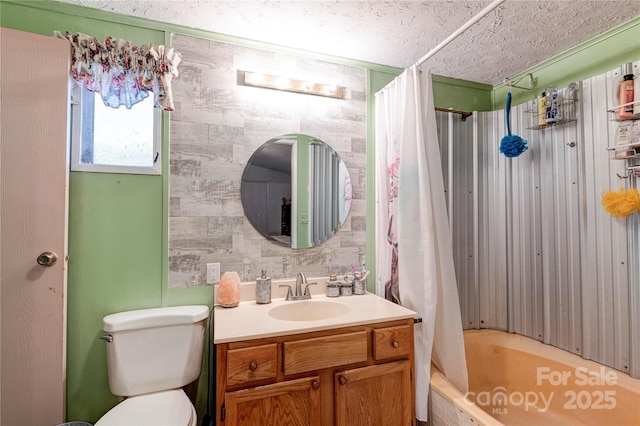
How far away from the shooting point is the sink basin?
5.51 ft

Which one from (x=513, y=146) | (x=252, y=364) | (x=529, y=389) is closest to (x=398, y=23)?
(x=513, y=146)

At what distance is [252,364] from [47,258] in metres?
1.02

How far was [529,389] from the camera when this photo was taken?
6.22 ft

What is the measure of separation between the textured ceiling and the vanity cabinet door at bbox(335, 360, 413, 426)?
174 cm

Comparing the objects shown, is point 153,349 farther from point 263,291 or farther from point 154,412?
point 263,291

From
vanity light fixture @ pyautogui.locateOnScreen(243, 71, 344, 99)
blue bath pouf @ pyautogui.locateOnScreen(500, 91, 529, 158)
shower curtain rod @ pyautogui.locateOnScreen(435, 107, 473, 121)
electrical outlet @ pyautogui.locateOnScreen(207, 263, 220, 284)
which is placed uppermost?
vanity light fixture @ pyautogui.locateOnScreen(243, 71, 344, 99)

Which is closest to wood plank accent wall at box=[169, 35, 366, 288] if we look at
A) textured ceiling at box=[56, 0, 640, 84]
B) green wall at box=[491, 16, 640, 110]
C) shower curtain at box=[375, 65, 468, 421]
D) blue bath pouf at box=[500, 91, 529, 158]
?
textured ceiling at box=[56, 0, 640, 84]

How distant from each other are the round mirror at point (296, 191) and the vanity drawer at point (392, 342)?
2.25ft

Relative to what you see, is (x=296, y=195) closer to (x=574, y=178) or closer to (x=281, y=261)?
(x=281, y=261)

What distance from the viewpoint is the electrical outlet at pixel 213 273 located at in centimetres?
169

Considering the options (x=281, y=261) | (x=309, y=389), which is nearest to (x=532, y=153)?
(x=281, y=261)

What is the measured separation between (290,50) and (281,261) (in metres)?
1.29

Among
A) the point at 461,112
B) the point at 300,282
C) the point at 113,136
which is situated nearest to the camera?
the point at 113,136

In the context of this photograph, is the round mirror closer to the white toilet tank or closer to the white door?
the white toilet tank
